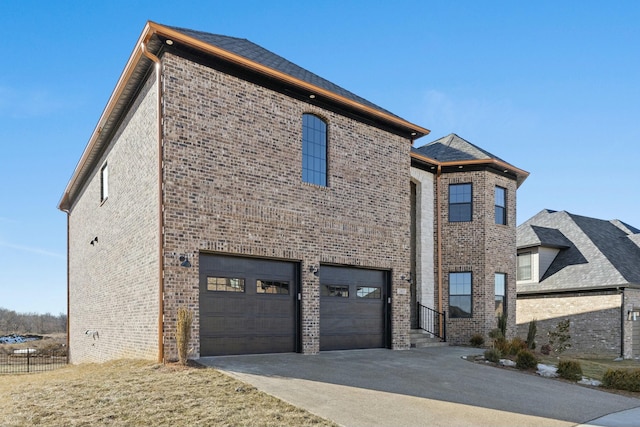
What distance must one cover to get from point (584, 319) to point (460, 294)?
805cm

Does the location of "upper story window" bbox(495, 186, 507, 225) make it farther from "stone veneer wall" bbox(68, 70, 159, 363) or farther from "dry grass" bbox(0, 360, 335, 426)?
"dry grass" bbox(0, 360, 335, 426)

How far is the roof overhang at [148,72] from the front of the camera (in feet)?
36.8

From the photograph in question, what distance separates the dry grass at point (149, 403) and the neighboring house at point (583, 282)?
20.0m

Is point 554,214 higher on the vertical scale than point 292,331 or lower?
higher

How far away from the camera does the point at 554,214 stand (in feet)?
98.3

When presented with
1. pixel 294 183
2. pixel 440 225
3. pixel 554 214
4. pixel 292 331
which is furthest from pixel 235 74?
pixel 554 214

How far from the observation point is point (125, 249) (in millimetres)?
13680

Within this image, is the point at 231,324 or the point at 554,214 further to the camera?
the point at 554,214

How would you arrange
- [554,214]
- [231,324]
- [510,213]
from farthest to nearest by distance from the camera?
[554,214], [510,213], [231,324]

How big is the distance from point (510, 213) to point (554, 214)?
35.3 feet

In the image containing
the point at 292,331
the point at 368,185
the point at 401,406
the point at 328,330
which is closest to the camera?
the point at 401,406

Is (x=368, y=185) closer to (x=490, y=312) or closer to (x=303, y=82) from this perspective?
(x=303, y=82)

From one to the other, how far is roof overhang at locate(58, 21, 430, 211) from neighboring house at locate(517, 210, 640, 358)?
12.8m

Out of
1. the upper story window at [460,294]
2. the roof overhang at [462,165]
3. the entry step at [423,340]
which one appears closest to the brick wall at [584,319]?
the upper story window at [460,294]
